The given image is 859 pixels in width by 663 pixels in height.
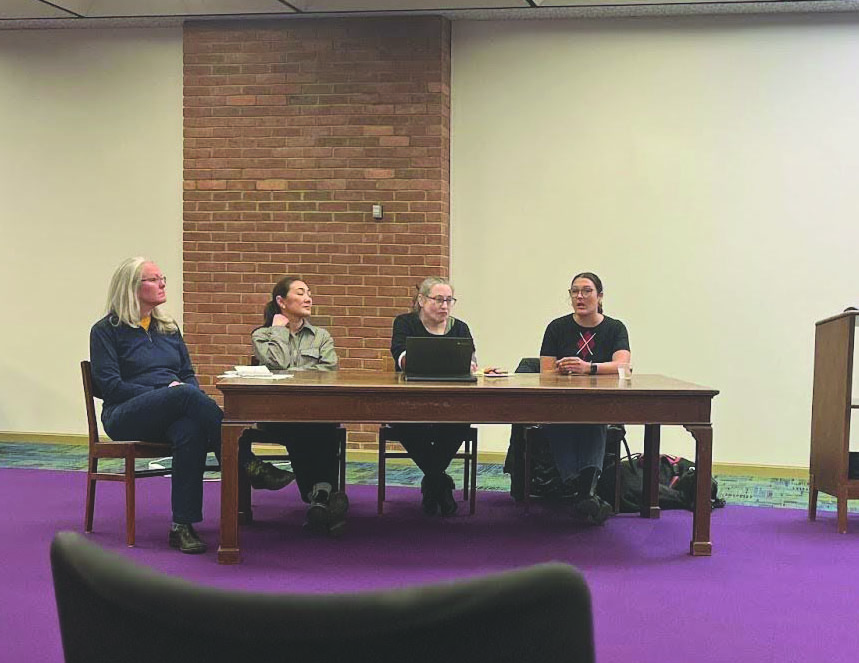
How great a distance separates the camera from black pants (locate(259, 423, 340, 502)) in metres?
4.76

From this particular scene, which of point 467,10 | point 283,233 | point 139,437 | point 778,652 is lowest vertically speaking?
point 778,652

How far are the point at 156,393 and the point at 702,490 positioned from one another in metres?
2.23

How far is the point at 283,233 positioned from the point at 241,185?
0.44 m

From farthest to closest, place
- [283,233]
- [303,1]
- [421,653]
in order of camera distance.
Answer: [283,233]
[303,1]
[421,653]

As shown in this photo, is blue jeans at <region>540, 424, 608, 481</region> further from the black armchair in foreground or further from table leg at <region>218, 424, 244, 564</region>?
the black armchair in foreground

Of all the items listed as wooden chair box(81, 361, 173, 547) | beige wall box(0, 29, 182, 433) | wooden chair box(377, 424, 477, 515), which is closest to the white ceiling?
beige wall box(0, 29, 182, 433)

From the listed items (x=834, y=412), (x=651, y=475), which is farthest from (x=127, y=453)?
(x=834, y=412)

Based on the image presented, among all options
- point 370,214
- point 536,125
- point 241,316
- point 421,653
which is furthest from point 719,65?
point 421,653

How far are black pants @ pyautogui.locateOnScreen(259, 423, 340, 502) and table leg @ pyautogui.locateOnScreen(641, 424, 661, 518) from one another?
4.96 feet

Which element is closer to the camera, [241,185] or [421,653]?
[421,653]

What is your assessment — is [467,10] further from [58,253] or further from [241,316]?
[58,253]

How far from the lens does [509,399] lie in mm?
4141

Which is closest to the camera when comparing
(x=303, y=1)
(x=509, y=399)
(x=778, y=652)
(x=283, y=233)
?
(x=778, y=652)

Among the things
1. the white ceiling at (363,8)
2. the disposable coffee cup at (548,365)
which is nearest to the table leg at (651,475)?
the disposable coffee cup at (548,365)
